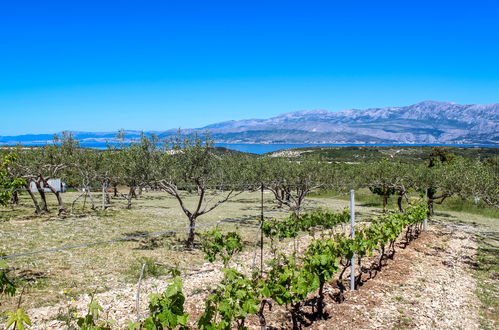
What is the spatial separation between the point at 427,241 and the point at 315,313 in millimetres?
14773

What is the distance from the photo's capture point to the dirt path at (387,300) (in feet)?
31.0

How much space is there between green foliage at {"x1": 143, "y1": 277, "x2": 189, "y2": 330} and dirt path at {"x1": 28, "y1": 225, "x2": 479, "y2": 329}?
2.29m

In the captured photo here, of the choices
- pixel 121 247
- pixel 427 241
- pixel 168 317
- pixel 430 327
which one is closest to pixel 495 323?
pixel 430 327

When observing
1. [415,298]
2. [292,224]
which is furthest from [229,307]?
[292,224]

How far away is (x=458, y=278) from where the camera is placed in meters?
14.1

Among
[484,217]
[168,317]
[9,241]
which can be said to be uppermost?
[168,317]

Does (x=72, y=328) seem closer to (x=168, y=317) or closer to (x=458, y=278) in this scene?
(x=168, y=317)

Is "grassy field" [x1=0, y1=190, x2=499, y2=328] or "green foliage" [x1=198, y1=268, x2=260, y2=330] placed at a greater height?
"green foliage" [x1=198, y1=268, x2=260, y2=330]

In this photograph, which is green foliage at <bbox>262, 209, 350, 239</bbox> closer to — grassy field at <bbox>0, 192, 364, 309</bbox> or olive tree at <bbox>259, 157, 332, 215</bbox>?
grassy field at <bbox>0, 192, 364, 309</bbox>

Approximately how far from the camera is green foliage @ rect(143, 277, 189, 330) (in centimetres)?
581

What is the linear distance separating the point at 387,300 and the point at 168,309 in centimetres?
832

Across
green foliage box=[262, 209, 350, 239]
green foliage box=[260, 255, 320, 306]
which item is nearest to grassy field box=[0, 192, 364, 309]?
green foliage box=[262, 209, 350, 239]

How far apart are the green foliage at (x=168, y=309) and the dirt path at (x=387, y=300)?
2.29m

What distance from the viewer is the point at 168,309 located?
6.04 metres
